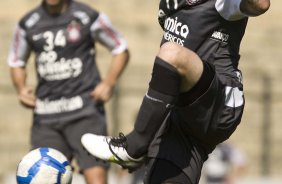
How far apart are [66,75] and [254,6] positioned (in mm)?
2819

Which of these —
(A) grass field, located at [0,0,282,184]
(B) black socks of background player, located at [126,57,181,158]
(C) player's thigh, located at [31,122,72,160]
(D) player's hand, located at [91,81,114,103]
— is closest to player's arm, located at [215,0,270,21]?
(B) black socks of background player, located at [126,57,181,158]

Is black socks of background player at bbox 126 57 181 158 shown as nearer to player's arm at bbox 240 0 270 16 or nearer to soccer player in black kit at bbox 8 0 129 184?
player's arm at bbox 240 0 270 16

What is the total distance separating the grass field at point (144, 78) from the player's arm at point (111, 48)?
5601 millimetres

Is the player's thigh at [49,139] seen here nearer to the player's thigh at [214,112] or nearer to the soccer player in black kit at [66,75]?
the soccer player in black kit at [66,75]

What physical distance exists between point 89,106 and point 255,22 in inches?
300

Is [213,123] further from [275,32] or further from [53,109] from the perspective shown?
[275,32]

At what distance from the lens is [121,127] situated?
13602 millimetres

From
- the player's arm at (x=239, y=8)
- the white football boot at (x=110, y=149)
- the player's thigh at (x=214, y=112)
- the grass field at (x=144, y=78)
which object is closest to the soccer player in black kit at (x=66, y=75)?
the white football boot at (x=110, y=149)

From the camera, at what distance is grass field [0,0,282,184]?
13.6 metres

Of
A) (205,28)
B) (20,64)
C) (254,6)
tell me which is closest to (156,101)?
(205,28)

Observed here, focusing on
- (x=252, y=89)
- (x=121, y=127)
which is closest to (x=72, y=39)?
(x=121, y=127)

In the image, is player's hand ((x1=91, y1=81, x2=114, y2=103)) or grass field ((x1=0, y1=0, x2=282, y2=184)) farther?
grass field ((x1=0, y1=0, x2=282, y2=184))

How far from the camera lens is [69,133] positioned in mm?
7422

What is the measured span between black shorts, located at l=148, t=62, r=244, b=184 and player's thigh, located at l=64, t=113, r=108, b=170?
192cm
